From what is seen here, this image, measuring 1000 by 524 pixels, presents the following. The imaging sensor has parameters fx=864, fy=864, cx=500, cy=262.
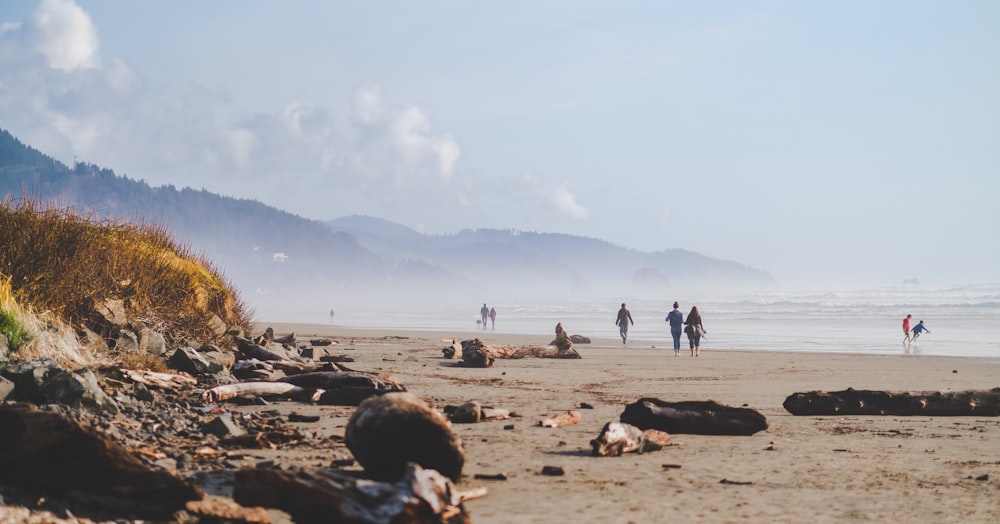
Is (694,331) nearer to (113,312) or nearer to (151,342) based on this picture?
(151,342)

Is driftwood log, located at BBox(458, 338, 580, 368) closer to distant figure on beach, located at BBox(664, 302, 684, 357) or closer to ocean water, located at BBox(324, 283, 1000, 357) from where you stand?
distant figure on beach, located at BBox(664, 302, 684, 357)

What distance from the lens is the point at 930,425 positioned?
1073 cm

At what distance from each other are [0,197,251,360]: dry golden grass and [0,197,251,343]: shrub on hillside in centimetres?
2

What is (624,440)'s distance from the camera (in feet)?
26.2

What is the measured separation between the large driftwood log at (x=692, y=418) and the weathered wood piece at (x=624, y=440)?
0.60m

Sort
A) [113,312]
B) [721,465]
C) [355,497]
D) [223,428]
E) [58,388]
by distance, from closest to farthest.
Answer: [355,497] < [721,465] < [223,428] < [58,388] < [113,312]

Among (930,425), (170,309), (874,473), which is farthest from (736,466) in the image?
(170,309)

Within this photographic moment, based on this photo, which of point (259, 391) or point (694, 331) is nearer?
point (259, 391)

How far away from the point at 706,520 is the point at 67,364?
8707mm

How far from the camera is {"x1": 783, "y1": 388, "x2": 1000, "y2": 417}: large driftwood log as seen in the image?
11.5m

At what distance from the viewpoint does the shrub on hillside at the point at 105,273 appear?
13.1 metres

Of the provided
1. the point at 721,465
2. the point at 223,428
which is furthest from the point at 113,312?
the point at 721,465

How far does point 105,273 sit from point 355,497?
39.2 ft

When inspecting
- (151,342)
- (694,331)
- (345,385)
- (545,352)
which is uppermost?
(694,331)
